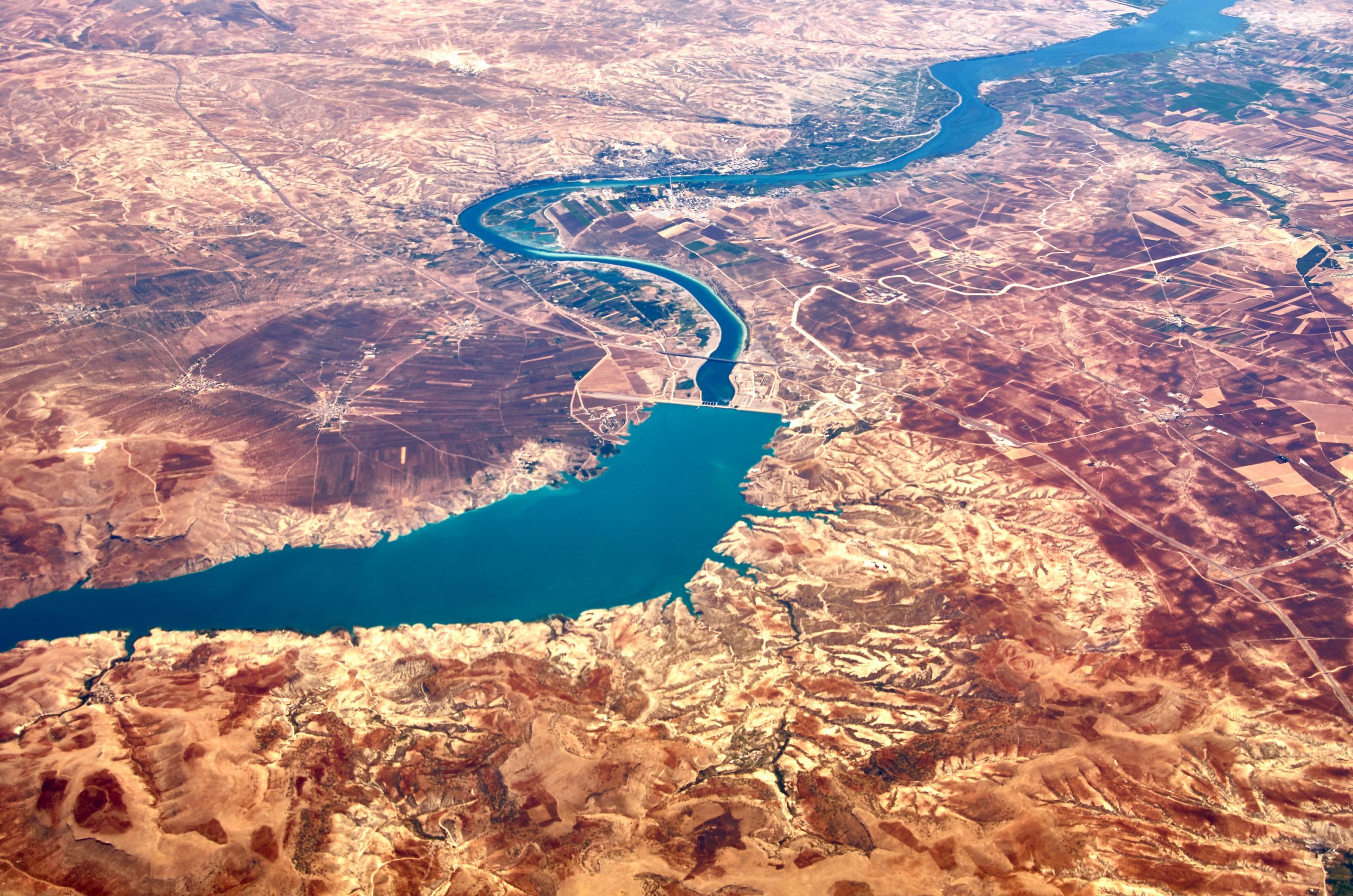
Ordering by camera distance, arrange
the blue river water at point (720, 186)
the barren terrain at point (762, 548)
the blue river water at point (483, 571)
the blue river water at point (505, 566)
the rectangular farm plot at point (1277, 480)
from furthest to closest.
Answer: the blue river water at point (720, 186) < the rectangular farm plot at point (1277, 480) < the blue river water at point (505, 566) < the blue river water at point (483, 571) < the barren terrain at point (762, 548)

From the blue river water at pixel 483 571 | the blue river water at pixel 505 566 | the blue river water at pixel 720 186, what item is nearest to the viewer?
the blue river water at pixel 483 571

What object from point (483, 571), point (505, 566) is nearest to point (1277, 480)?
point (505, 566)

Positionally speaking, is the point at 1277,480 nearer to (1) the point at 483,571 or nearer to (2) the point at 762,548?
(2) the point at 762,548

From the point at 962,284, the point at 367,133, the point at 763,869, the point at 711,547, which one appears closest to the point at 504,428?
the point at 711,547

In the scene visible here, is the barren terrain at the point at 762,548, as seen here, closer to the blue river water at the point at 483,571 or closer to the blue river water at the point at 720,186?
the blue river water at the point at 483,571

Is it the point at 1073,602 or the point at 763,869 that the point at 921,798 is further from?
the point at 1073,602

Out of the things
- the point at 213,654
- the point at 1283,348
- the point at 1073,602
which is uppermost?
the point at 1283,348

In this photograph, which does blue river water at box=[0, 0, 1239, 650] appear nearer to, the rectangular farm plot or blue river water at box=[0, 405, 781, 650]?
blue river water at box=[0, 405, 781, 650]

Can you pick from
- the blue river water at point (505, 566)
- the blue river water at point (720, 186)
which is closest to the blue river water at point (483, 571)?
the blue river water at point (505, 566)

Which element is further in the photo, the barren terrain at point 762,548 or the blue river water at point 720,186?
the blue river water at point 720,186
